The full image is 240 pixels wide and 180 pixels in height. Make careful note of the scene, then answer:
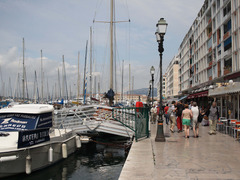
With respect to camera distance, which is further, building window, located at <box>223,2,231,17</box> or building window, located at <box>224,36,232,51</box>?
building window, located at <box>223,2,231,17</box>

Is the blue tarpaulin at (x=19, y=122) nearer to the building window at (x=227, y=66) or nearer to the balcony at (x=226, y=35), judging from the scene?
the building window at (x=227, y=66)

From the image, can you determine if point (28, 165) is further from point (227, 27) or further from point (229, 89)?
point (227, 27)

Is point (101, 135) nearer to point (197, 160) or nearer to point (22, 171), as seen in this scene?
point (22, 171)

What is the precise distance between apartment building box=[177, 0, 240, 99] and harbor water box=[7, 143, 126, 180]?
20309 millimetres

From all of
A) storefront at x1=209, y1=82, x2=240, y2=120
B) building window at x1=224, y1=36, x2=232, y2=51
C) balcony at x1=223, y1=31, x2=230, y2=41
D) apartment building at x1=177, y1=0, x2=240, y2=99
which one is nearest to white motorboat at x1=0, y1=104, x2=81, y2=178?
storefront at x1=209, y1=82, x2=240, y2=120

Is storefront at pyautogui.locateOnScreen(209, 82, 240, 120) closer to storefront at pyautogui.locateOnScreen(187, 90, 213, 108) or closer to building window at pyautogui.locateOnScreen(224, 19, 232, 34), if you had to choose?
storefront at pyautogui.locateOnScreen(187, 90, 213, 108)

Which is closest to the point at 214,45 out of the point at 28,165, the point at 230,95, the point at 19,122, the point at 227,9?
the point at 227,9

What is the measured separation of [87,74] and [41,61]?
50.5 ft

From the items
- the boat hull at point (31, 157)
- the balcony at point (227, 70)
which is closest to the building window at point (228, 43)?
the balcony at point (227, 70)

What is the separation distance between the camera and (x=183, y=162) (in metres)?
7.79

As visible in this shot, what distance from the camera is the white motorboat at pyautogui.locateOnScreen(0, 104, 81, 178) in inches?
358

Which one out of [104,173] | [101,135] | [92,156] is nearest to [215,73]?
[101,135]

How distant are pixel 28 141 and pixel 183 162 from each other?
5571mm

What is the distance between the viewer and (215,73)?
40.3 meters
